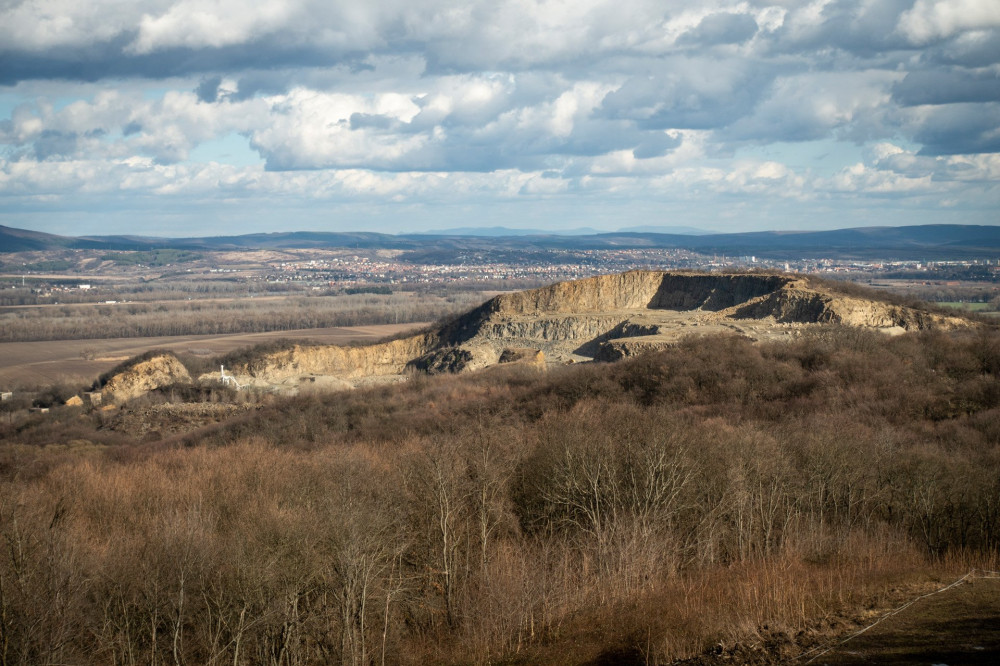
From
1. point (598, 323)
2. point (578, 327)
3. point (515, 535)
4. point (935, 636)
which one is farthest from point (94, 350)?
point (935, 636)

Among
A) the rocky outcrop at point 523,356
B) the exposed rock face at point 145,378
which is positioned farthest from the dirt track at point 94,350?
the rocky outcrop at point 523,356

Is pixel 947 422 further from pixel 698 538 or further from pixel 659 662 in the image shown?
→ pixel 659 662

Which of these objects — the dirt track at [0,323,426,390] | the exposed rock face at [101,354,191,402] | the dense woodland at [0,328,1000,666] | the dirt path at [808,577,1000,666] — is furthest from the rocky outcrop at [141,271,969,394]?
the dirt path at [808,577,1000,666]

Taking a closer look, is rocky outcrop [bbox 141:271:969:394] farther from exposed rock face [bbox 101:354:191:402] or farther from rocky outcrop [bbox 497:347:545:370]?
exposed rock face [bbox 101:354:191:402]

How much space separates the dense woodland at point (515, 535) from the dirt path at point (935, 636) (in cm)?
83

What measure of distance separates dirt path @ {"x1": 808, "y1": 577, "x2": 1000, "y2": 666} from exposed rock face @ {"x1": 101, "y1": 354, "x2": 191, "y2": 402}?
57611 mm

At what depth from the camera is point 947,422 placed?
100ft

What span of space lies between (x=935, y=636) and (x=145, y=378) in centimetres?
6163

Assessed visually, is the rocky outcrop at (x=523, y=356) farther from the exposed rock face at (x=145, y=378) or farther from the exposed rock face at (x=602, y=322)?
the exposed rock face at (x=145, y=378)

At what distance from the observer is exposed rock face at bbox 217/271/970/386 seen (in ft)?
186

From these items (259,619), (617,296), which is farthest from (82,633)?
(617,296)

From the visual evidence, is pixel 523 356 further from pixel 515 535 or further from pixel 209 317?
pixel 209 317

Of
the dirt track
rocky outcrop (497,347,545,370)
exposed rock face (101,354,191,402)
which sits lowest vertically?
the dirt track

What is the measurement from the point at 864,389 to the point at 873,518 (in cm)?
1490
